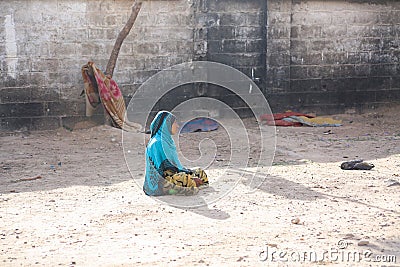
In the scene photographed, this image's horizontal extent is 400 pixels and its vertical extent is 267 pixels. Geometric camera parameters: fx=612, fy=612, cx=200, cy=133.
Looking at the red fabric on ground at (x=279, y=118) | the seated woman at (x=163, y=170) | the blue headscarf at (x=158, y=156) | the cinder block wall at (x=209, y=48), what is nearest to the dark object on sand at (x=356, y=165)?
the seated woman at (x=163, y=170)

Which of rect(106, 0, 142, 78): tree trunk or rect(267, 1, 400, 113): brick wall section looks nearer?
rect(106, 0, 142, 78): tree trunk

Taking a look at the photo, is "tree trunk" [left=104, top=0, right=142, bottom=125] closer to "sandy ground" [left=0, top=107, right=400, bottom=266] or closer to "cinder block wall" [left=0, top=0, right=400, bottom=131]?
"cinder block wall" [left=0, top=0, right=400, bottom=131]

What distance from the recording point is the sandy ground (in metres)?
4.36

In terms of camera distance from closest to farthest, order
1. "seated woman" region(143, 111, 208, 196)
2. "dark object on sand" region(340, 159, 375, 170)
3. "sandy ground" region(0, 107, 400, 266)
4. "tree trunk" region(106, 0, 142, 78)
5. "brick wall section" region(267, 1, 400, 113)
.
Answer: "sandy ground" region(0, 107, 400, 266) < "seated woman" region(143, 111, 208, 196) < "dark object on sand" region(340, 159, 375, 170) < "tree trunk" region(106, 0, 142, 78) < "brick wall section" region(267, 1, 400, 113)

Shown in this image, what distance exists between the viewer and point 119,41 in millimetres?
9383

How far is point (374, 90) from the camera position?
1170 centimetres

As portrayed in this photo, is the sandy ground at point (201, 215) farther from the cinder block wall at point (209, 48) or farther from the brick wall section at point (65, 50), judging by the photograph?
the cinder block wall at point (209, 48)

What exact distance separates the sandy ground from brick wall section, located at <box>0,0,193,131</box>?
3.95 feet

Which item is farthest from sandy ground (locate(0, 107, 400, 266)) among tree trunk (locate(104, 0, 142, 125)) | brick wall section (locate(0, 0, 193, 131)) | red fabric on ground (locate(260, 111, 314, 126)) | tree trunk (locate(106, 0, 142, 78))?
red fabric on ground (locate(260, 111, 314, 126))

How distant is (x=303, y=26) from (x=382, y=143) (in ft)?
10.3

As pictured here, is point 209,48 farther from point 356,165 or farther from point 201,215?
point 201,215

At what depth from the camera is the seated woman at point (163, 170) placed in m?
5.94

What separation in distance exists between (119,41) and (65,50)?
2.83 ft

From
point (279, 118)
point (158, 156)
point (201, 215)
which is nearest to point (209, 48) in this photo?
point (279, 118)
